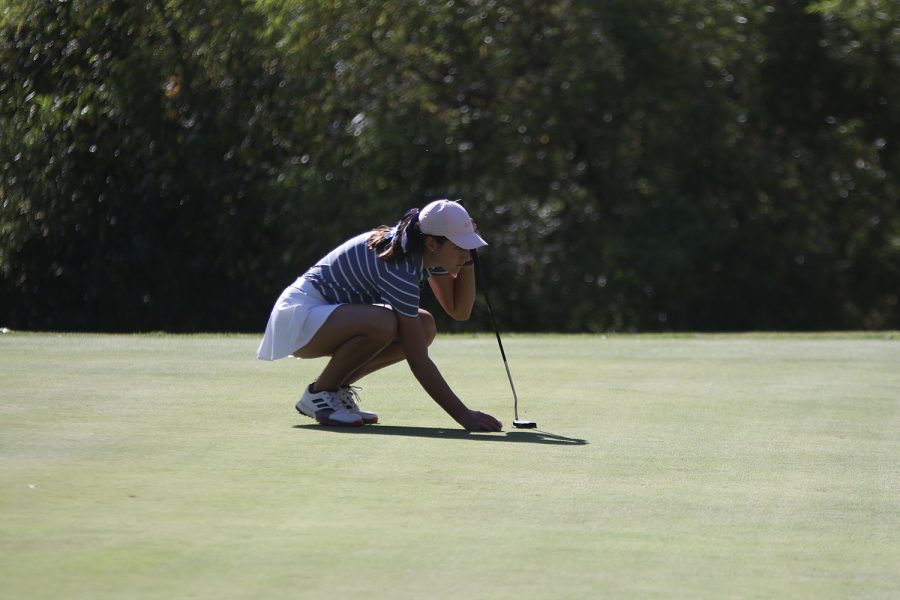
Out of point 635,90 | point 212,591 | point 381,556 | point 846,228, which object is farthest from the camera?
point 846,228

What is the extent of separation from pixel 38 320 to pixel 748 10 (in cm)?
1010

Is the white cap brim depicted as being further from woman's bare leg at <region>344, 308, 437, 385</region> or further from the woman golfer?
woman's bare leg at <region>344, 308, 437, 385</region>

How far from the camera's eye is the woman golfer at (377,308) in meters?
6.96

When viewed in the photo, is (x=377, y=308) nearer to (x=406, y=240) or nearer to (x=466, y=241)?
(x=406, y=240)

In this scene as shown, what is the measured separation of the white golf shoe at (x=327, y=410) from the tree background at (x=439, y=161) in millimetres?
11799

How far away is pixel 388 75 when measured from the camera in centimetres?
1991

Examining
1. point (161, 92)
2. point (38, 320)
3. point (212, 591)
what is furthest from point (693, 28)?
point (212, 591)

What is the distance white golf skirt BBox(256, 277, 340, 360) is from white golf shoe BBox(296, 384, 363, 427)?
225 mm

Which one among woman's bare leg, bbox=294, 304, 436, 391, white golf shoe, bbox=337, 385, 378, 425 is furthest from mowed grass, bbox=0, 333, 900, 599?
woman's bare leg, bbox=294, 304, 436, 391

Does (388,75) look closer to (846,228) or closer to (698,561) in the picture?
(846,228)

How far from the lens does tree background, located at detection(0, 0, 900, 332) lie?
62.1ft

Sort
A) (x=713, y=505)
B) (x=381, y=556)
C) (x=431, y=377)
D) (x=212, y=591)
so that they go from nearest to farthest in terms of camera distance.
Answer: (x=212, y=591) → (x=381, y=556) → (x=713, y=505) → (x=431, y=377)

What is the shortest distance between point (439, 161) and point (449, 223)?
1321 centimetres

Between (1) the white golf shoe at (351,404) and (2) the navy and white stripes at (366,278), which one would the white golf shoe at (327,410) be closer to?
(1) the white golf shoe at (351,404)
